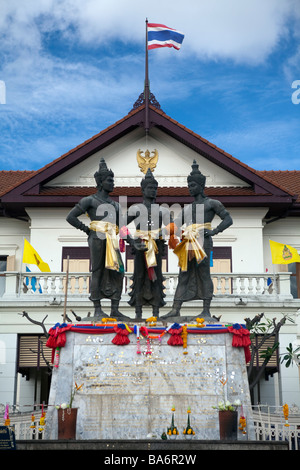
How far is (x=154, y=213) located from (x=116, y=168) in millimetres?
13784

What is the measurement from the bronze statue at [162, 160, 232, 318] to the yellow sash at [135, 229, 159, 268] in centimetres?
45

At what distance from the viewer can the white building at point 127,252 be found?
20.9 metres

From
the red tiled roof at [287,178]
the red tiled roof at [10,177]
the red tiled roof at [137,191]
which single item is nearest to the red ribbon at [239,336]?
the red tiled roof at [137,191]

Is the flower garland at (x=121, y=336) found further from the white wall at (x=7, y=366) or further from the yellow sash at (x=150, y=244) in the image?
the white wall at (x=7, y=366)

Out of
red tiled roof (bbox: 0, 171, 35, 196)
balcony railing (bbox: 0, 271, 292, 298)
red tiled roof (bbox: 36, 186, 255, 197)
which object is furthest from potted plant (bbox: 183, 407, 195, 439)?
red tiled roof (bbox: 0, 171, 35, 196)

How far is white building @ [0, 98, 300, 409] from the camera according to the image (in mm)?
20906

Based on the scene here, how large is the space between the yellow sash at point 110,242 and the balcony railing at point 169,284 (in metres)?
9.67

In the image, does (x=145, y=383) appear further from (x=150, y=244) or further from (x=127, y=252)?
(x=127, y=252)

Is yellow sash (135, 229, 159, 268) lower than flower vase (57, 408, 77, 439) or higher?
higher

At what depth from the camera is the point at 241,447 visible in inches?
340

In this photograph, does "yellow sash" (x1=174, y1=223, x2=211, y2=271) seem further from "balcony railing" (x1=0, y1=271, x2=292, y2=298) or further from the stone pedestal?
"balcony railing" (x1=0, y1=271, x2=292, y2=298)

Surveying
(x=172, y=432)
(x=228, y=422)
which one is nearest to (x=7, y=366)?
(x=172, y=432)
